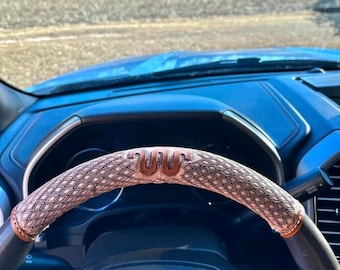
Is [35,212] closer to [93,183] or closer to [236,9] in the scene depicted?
[93,183]

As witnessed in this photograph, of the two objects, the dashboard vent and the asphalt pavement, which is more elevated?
the dashboard vent

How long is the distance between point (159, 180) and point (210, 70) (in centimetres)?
152

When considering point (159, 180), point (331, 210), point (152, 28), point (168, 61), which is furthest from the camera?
point (152, 28)

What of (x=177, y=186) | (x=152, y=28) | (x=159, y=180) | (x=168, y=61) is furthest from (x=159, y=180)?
(x=152, y=28)

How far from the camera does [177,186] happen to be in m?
2.28

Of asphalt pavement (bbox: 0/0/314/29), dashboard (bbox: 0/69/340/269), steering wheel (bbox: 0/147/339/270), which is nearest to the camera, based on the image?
steering wheel (bbox: 0/147/339/270)

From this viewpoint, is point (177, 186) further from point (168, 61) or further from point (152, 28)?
point (152, 28)

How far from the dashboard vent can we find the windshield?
2.13 m

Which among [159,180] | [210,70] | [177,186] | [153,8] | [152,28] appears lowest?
[153,8]

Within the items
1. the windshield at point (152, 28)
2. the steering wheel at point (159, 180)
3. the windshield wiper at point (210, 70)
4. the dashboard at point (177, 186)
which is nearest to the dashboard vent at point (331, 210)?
the dashboard at point (177, 186)

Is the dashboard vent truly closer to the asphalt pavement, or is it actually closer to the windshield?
the windshield

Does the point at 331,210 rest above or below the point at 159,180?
below

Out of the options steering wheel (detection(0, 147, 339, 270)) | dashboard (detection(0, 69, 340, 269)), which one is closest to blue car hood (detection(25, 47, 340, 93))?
dashboard (detection(0, 69, 340, 269))

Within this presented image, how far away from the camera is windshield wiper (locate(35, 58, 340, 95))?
2.78m
